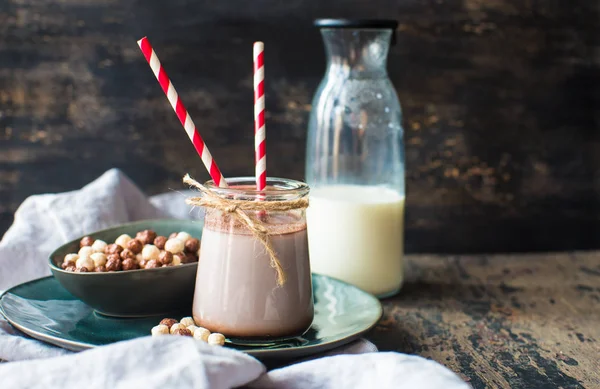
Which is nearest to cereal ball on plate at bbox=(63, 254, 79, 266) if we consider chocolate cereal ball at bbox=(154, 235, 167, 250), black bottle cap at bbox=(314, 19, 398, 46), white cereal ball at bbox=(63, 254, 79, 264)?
white cereal ball at bbox=(63, 254, 79, 264)

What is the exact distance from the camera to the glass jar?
93 cm

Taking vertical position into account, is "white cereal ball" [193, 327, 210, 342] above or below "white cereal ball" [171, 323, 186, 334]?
below

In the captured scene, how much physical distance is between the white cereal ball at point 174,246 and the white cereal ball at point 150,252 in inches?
0.7

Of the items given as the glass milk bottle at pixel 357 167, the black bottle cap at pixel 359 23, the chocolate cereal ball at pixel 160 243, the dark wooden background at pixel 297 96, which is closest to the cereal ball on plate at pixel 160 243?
the chocolate cereal ball at pixel 160 243

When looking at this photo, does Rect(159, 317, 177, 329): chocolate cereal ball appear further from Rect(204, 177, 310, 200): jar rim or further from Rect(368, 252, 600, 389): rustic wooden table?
Rect(368, 252, 600, 389): rustic wooden table

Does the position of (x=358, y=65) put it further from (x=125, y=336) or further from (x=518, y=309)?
(x=125, y=336)

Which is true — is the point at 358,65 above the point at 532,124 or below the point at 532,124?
above

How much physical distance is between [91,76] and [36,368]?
981 millimetres

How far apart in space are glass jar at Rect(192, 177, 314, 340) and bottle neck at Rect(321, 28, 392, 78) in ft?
1.47

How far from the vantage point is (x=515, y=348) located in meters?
1.09

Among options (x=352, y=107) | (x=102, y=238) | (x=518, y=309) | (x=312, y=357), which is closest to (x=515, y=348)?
(x=518, y=309)

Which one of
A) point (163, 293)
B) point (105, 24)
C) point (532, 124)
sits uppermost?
point (105, 24)

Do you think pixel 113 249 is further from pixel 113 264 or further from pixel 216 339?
pixel 216 339

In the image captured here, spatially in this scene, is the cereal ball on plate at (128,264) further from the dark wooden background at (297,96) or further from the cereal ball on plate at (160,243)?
the dark wooden background at (297,96)
